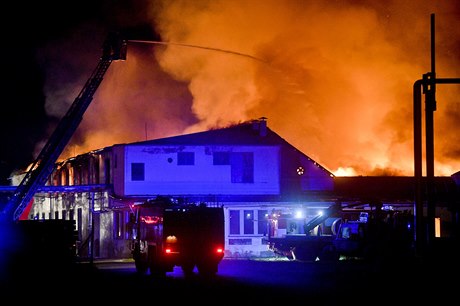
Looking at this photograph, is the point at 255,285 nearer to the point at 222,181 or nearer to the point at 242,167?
the point at 222,181

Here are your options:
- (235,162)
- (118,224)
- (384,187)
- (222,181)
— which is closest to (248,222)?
(222,181)

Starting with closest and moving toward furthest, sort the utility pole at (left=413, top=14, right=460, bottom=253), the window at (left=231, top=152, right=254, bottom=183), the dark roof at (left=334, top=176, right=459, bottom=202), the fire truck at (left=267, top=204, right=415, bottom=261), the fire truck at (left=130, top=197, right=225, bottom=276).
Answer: the utility pole at (left=413, top=14, right=460, bottom=253)
the fire truck at (left=130, top=197, right=225, bottom=276)
the fire truck at (left=267, top=204, right=415, bottom=261)
the window at (left=231, top=152, right=254, bottom=183)
the dark roof at (left=334, top=176, right=459, bottom=202)

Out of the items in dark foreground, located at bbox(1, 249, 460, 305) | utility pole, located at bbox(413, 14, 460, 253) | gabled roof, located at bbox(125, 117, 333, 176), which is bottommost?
dark foreground, located at bbox(1, 249, 460, 305)

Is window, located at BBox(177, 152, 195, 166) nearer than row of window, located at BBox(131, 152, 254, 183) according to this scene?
Yes

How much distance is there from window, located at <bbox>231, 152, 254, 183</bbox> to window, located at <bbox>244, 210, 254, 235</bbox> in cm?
272

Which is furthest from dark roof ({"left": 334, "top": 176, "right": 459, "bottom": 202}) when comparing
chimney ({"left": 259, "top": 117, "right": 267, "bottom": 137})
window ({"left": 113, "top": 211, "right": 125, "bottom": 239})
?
window ({"left": 113, "top": 211, "right": 125, "bottom": 239})

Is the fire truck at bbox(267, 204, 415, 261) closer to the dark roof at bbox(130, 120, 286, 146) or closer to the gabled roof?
the gabled roof

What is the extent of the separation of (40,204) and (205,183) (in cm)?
2369

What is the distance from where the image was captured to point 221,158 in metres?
49.8

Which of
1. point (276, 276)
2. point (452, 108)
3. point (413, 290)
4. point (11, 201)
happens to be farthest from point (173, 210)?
point (452, 108)

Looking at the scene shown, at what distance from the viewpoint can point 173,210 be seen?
98.6 ft

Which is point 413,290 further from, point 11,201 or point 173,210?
point 11,201

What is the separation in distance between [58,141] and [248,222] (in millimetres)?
12030

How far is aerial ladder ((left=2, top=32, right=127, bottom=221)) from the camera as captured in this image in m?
43.7
